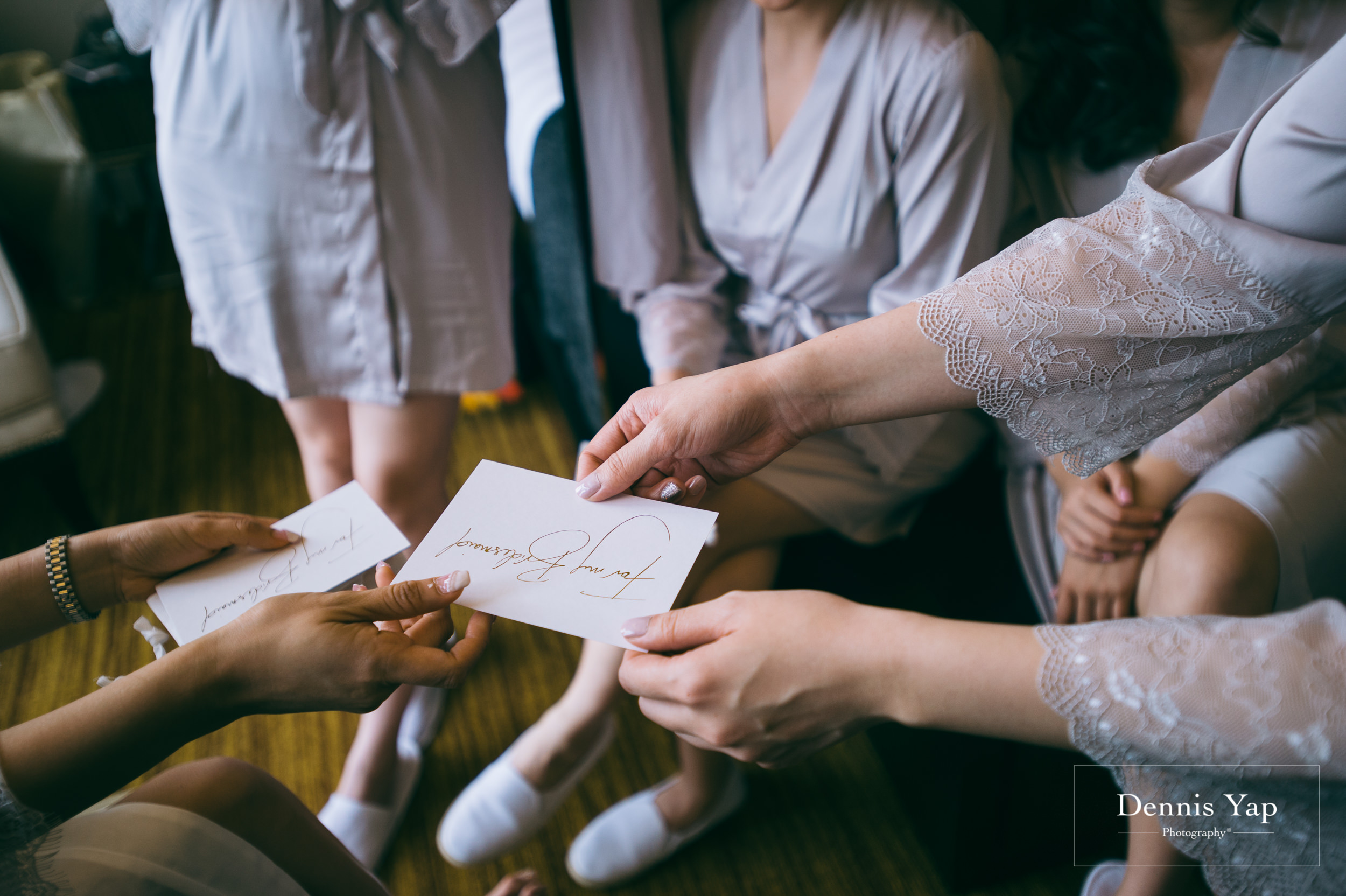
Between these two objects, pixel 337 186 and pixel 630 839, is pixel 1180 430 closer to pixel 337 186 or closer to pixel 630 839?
pixel 630 839

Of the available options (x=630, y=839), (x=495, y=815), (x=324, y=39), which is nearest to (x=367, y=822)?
(x=495, y=815)

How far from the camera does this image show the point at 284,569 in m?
0.65

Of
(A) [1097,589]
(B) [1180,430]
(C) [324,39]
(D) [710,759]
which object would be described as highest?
(C) [324,39]

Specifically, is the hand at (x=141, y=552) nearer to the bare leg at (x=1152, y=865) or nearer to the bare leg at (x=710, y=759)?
the bare leg at (x=710, y=759)

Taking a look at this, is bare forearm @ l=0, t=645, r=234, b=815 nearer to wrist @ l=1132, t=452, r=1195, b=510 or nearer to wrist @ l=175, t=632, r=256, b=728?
wrist @ l=175, t=632, r=256, b=728

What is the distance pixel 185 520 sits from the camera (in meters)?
0.66

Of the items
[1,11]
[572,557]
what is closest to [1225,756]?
[572,557]

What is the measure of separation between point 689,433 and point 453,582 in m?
0.26

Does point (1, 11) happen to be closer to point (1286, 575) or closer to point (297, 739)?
point (297, 739)

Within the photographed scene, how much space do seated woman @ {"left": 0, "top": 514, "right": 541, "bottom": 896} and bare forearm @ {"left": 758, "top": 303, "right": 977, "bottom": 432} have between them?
0.37 metres

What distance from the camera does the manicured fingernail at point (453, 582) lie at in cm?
57

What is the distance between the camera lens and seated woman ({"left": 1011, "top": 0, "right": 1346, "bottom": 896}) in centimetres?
76

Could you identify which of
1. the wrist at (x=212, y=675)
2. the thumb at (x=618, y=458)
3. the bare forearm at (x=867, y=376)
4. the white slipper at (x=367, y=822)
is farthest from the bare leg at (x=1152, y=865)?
the white slipper at (x=367, y=822)

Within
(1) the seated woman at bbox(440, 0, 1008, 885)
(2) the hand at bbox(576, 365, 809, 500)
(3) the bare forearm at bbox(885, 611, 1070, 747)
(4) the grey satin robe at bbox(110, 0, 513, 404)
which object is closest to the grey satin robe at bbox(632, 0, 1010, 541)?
(1) the seated woman at bbox(440, 0, 1008, 885)
